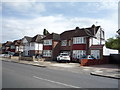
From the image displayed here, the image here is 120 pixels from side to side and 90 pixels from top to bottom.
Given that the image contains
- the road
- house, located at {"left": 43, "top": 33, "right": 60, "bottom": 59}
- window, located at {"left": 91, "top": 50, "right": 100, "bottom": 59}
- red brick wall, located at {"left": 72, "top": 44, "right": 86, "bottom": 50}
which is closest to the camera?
the road

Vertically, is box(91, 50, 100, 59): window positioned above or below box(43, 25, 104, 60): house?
below

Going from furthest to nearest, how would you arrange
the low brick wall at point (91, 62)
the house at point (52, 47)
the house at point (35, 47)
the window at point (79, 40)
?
1. the house at point (35, 47)
2. the house at point (52, 47)
3. the window at point (79, 40)
4. the low brick wall at point (91, 62)

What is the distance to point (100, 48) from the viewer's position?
28.2 metres

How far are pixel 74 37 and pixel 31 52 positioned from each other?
2208cm

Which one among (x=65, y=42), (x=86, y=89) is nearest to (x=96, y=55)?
(x=65, y=42)

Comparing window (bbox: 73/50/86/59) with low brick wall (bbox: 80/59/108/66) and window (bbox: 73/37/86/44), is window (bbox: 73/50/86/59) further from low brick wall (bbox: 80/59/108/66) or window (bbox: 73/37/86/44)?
low brick wall (bbox: 80/59/108/66)

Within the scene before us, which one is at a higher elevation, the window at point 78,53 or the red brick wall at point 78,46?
the red brick wall at point 78,46

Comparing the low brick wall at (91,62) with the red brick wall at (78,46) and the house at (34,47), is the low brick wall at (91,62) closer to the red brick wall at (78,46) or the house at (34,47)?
the red brick wall at (78,46)

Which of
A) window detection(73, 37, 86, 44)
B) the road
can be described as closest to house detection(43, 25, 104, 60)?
window detection(73, 37, 86, 44)

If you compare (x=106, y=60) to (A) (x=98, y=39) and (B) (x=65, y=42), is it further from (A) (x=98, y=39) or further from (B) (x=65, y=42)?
(B) (x=65, y=42)

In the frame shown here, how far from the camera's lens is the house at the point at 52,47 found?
36.8 metres

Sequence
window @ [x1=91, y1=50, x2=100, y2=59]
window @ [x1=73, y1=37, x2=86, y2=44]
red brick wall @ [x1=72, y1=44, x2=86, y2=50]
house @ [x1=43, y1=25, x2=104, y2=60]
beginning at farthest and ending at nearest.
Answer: window @ [x1=73, y1=37, x2=86, y2=44]
red brick wall @ [x1=72, y1=44, x2=86, y2=50]
house @ [x1=43, y1=25, x2=104, y2=60]
window @ [x1=91, y1=50, x2=100, y2=59]

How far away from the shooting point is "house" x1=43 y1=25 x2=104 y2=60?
2982 centimetres

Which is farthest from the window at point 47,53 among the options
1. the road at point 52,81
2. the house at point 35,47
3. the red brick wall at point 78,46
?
the road at point 52,81
